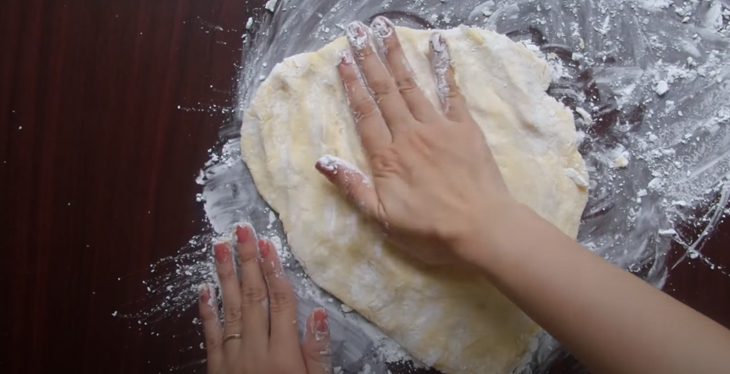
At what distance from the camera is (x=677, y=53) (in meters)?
0.94

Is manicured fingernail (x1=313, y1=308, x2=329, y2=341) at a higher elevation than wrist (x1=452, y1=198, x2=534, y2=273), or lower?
lower

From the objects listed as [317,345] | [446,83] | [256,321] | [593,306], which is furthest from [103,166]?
[593,306]

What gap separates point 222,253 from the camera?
2.92 ft

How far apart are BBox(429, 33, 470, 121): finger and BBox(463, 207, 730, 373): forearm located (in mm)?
181

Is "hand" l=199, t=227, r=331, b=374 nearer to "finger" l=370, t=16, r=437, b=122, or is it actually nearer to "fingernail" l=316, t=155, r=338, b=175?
"fingernail" l=316, t=155, r=338, b=175

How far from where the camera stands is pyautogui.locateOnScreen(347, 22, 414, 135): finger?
2.72 feet

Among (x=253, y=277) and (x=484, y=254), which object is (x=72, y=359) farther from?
(x=484, y=254)

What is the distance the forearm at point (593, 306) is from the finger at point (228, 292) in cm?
39

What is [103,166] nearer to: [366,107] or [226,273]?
[226,273]

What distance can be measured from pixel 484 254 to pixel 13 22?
2.88 ft

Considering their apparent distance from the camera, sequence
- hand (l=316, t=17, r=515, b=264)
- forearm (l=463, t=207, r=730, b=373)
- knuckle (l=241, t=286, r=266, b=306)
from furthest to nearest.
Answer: knuckle (l=241, t=286, r=266, b=306) → hand (l=316, t=17, r=515, b=264) → forearm (l=463, t=207, r=730, b=373)

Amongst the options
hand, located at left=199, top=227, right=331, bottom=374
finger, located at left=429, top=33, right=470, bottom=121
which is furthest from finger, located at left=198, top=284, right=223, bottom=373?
finger, located at left=429, top=33, right=470, bottom=121

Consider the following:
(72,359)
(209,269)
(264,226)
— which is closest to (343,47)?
(264,226)

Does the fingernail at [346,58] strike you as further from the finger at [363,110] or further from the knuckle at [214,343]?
the knuckle at [214,343]
